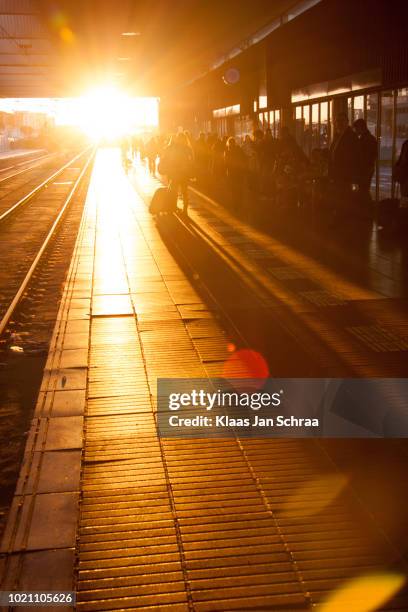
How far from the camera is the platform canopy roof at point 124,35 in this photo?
70.8 ft

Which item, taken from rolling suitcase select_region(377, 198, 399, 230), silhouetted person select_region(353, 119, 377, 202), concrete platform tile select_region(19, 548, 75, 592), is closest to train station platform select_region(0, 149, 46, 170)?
silhouetted person select_region(353, 119, 377, 202)

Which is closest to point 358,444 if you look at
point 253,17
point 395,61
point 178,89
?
point 395,61

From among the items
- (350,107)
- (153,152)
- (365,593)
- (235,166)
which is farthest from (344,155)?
(153,152)

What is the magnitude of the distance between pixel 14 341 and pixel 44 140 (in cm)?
9861

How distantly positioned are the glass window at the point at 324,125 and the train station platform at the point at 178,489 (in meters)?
12.3

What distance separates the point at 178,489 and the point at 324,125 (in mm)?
17756

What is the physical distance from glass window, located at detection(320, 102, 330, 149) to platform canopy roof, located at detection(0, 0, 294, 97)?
299 centimetres

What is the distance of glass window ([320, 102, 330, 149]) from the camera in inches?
824

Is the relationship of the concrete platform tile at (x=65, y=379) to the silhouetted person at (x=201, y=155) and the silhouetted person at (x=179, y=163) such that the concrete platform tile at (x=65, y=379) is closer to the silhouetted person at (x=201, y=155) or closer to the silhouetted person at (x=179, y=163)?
the silhouetted person at (x=179, y=163)

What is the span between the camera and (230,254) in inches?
528

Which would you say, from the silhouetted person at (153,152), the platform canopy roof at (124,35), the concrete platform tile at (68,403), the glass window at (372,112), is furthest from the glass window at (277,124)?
the concrete platform tile at (68,403)

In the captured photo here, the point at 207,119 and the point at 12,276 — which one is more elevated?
the point at 207,119

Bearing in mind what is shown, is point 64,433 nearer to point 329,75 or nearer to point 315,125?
point 329,75

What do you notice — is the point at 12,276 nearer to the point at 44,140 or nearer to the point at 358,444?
the point at 358,444
